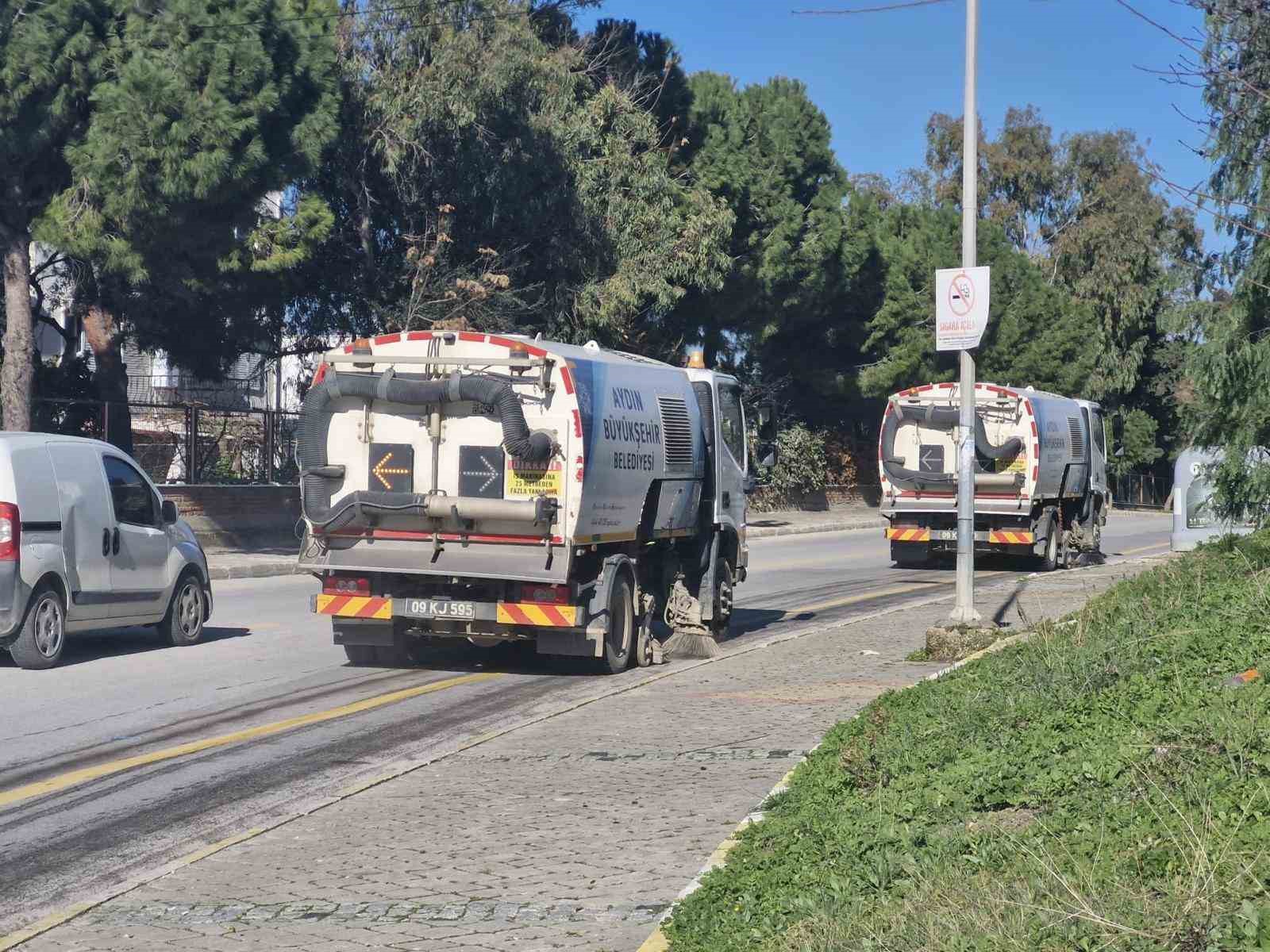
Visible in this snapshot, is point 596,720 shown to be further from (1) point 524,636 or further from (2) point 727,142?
(2) point 727,142

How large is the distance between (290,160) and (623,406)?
12.7 m

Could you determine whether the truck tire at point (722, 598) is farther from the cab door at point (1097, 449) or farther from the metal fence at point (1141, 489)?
the metal fence at point (1141, 489)

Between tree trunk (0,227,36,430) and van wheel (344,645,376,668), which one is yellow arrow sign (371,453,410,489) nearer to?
van wheel (344,645,376,668)

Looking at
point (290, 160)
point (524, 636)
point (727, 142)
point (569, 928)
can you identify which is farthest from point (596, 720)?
point (727, 142)

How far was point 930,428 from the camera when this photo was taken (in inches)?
1028

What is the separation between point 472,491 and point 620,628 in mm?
1953

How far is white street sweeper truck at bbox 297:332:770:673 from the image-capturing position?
12312 millimetres

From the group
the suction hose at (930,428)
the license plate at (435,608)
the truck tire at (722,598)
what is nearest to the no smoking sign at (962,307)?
the truck tire at (722,598)

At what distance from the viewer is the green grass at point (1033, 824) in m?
4.32

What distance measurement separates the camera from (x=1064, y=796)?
5.73 metres

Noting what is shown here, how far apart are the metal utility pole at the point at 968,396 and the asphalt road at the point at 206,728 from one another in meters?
2.53

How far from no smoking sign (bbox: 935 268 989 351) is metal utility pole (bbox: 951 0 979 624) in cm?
36

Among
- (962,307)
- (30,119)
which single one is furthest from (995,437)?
(30,119)

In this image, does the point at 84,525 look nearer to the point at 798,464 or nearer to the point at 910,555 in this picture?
the point at 910,555
